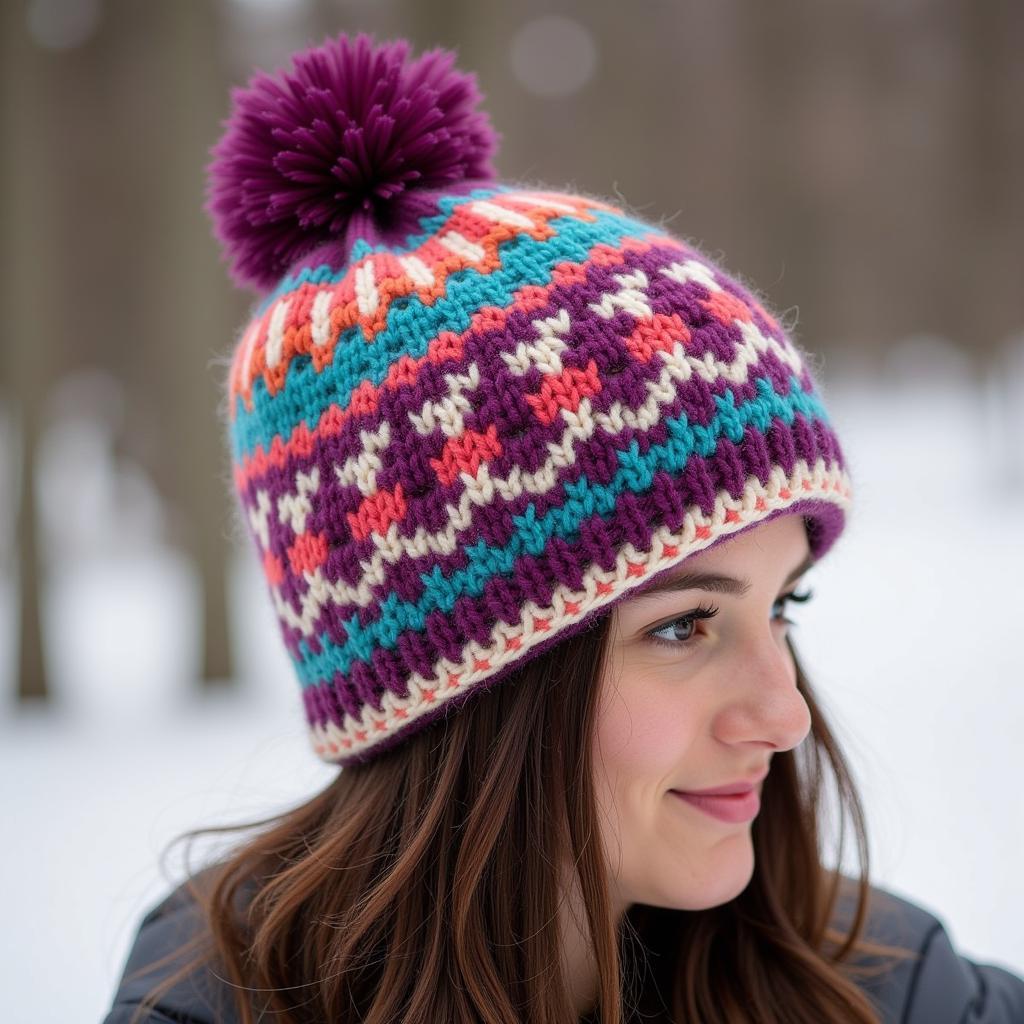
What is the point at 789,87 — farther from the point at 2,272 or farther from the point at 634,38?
the point at 2,272

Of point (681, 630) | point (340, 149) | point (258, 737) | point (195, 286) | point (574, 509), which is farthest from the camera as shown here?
point (195, 286)

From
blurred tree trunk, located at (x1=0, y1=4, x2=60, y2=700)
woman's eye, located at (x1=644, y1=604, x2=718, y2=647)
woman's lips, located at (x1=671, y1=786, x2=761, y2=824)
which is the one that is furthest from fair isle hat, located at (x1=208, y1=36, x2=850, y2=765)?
blurred tree trunk, located at (x1=0, y1=4, x2=60, y2=700)

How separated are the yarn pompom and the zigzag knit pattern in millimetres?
134

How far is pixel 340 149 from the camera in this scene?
45.6 inches

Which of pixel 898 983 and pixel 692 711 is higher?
pixel 692 711

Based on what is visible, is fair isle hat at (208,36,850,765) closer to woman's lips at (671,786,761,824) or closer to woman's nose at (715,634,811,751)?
woman's nose at (715,634,811,751)

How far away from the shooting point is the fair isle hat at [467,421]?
0.92 m

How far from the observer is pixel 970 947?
1828mm

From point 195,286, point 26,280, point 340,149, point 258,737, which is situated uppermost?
point 26,280

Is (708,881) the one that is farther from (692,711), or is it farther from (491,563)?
(491,563)

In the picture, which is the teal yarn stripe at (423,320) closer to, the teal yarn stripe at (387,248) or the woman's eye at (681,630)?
the teal yarn stripe at (387,248)

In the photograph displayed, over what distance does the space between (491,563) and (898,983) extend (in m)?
0.85

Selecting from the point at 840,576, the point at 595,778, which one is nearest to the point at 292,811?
the point at 595,778

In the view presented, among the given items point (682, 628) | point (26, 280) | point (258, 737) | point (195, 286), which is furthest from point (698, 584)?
point (26, 280)
